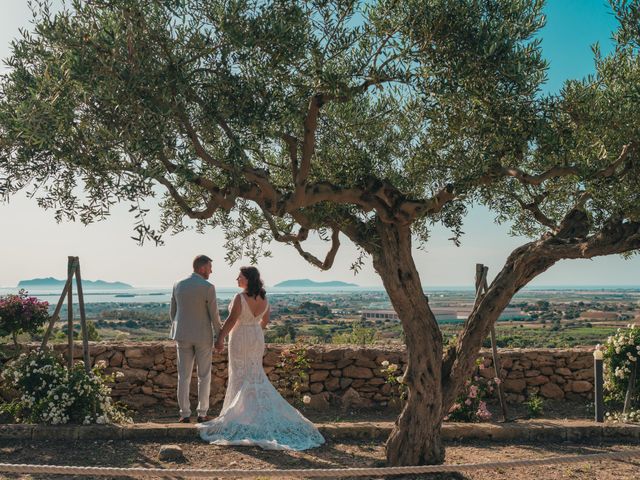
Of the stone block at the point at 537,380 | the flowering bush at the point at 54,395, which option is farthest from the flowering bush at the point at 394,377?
the flowering bush at the point at 54,395

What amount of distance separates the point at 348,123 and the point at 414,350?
2885mm

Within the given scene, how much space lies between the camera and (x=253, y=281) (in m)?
9.65

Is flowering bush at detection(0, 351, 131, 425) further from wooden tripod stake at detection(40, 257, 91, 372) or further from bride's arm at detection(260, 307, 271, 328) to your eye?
bride's arm at detection(260, 307, 271, 328)

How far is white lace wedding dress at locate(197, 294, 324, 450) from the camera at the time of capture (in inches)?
361

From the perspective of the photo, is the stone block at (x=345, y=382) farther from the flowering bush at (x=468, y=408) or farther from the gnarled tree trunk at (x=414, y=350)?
the gnarled tree trunk at (x=414, y=350)

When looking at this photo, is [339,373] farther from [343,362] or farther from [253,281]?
[253,281]

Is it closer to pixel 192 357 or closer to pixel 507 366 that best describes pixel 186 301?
pixel 192 357

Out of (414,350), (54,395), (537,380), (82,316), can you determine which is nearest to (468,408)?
(537,380)

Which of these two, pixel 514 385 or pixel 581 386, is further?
pixel 581 386

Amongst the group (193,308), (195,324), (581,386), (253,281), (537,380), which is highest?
(253,281)

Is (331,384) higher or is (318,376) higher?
(318,376)

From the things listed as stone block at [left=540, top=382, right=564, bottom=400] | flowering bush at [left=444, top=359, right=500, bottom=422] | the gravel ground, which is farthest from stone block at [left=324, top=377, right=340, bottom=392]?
stone block at [left=540, top=382, right=564, bottom=400]

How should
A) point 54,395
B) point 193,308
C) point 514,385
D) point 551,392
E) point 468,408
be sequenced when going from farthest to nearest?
point 551,392 < point 514,385 < point 468,408 < point 193,308 < point 54,395

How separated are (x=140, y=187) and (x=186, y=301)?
4504 millimetres
